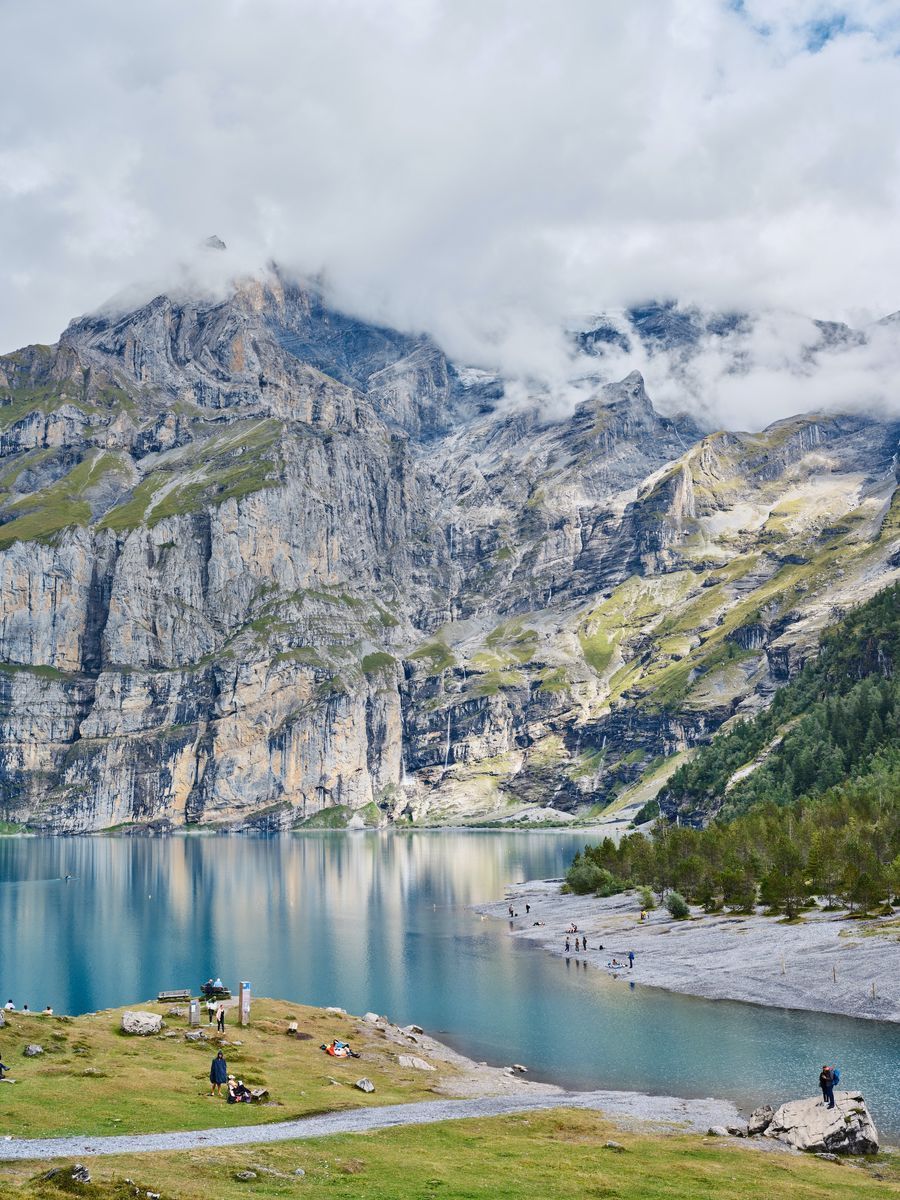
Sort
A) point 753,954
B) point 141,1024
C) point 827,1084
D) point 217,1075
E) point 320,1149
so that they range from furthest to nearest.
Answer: point 753,954
point 141,1024
point 217,1075
point 827,1084
point 320,1149

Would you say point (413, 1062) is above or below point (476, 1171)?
below

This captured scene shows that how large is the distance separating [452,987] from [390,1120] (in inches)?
2312

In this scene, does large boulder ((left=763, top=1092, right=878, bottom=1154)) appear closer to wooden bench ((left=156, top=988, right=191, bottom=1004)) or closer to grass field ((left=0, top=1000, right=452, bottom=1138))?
grass field ((left=0, top=1000, right=452, bottom=1138))

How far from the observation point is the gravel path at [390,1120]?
3828 centimetres

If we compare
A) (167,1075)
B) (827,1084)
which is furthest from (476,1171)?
(167,1075)

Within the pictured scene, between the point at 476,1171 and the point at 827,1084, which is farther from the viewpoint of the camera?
the point at 827,1084

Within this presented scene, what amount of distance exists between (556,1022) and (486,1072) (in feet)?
62.8

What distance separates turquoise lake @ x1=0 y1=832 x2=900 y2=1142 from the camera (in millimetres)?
70938

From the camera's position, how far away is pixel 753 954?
4247 inches

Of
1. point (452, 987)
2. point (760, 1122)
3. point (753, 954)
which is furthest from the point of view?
point (753, 954)

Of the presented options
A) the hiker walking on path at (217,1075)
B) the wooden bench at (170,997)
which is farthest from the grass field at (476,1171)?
the wooden bench at (170,997)

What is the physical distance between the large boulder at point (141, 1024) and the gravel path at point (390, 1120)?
63.1ft

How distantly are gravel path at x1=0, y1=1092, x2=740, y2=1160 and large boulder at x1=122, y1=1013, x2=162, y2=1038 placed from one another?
19.2 meters

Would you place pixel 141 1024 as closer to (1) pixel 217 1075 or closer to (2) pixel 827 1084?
Answer: (1) pixel 217 1075
